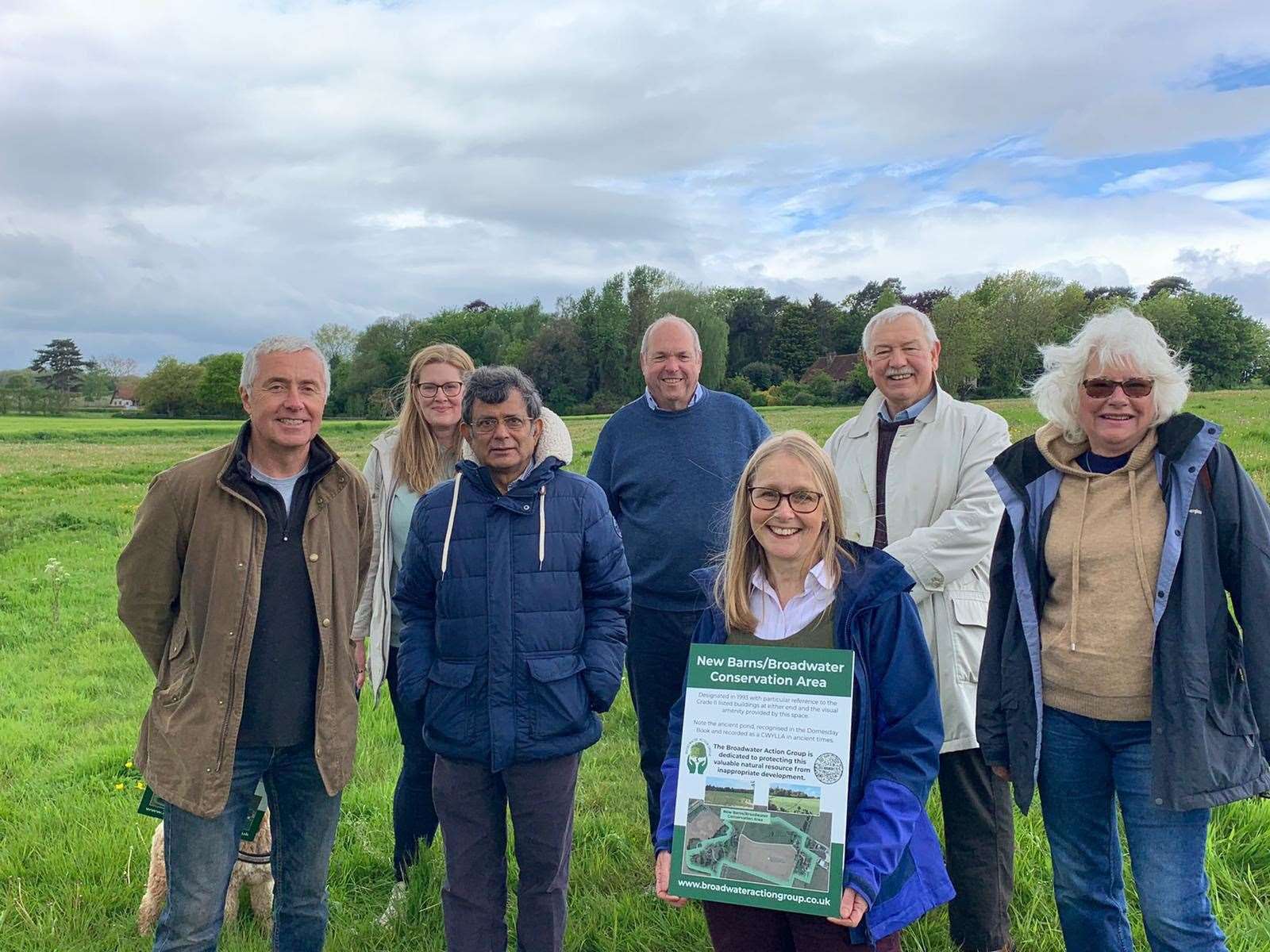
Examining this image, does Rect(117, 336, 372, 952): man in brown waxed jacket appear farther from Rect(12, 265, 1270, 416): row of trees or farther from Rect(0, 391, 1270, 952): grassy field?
Rect(12, 265, 1270, 416): row of trees

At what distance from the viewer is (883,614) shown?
2611 mm

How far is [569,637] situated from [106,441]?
1665 inches

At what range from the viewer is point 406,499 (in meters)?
4.30

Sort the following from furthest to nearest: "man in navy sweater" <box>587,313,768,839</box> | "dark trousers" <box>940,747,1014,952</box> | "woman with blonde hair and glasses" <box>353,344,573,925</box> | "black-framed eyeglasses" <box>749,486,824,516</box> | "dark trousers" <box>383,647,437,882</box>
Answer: "man in navy sweater" <box>587,313,768,839</box> < "dark trousers" <box>383,647,437,882</box> < "woman with blonde hair and glasses" <box>353,344,573,925</box> < "dark trousers" <box>940,747,1014,952</box> < "black-framed eyeglasses" <box>749,486,824,516</box>

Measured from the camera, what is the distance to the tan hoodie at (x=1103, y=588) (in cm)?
295

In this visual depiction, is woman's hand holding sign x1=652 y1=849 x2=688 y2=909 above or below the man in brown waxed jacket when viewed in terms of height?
below

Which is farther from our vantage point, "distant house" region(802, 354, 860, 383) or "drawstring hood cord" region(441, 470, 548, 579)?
"distant house" region(802, 354, 860, 383)

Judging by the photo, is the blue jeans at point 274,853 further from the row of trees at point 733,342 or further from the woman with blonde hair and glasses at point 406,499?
the row of trees at point 733,342

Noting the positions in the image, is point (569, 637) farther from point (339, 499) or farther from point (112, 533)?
point (112, 533)

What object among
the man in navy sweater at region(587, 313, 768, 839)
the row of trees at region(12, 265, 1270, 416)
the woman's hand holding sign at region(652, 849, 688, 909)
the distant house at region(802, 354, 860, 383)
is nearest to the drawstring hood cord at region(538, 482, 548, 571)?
the woman's hand holding sign at region(652, 849, 688, 909)

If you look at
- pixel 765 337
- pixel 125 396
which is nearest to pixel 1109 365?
pixel 765 337

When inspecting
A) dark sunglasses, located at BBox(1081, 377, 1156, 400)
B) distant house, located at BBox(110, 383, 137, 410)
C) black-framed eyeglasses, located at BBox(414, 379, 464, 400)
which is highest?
distant house, located at BBox(110, 383, 137, 410)

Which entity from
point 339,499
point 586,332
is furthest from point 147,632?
point 586,332

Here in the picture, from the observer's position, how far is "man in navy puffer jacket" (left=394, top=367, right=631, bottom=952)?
3.20 m
